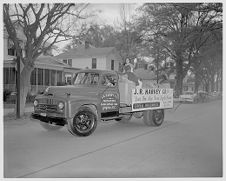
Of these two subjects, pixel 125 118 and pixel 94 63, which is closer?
pixel 94 63

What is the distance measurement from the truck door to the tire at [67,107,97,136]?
307 mm

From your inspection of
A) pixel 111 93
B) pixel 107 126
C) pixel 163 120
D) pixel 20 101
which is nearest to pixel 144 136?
pixel 107 126

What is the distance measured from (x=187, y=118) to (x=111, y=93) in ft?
7.67

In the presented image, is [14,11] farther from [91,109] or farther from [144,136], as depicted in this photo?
[144,136]

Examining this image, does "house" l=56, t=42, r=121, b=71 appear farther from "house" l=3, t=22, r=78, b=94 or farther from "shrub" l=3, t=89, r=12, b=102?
"shrub" l=3, t=89, r=12, b=102

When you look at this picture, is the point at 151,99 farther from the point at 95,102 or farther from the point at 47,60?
the point at 47,60

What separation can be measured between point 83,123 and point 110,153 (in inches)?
35.5

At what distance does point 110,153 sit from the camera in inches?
136

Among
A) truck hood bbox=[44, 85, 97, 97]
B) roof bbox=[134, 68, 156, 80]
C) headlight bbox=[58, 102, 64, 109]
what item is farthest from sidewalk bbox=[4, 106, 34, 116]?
roof bbox=[134, 68, 156, 80]

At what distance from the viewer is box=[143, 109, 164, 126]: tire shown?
17.9 feet

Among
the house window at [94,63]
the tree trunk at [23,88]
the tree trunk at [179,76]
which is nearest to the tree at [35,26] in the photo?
the tree trunk at [23,88]

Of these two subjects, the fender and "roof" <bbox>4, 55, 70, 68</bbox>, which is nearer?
the fender

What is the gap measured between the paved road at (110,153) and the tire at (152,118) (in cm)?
94

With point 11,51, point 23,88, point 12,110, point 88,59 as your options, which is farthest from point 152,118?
point 11,51
